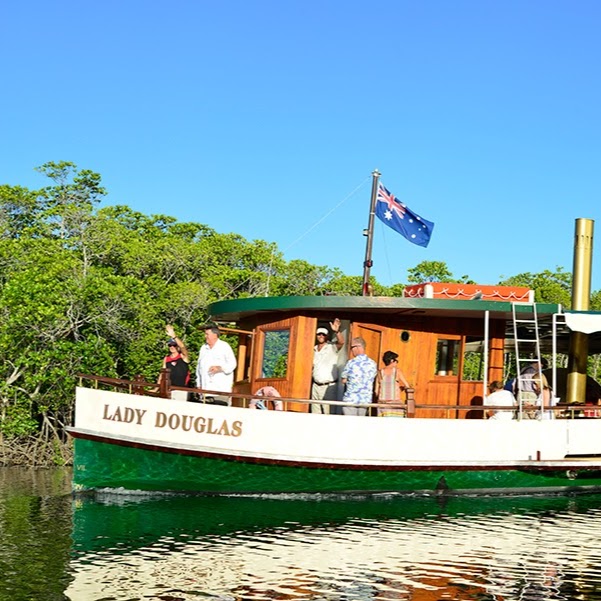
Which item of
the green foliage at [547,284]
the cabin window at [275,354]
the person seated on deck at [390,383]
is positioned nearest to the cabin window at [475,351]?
the person seated on deck at [390,383]

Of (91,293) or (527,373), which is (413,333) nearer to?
(527,373)

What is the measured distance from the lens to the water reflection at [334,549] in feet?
27.7

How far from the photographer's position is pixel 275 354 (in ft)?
49.4

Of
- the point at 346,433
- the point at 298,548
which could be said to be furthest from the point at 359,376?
the point at 298,548

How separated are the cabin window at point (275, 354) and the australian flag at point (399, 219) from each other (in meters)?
2.78

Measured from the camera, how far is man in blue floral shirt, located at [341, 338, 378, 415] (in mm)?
13625

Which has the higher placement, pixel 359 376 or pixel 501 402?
pixel 359 376

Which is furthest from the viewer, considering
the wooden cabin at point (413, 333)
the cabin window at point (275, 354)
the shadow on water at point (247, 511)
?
the cabin window at point (275, 354)

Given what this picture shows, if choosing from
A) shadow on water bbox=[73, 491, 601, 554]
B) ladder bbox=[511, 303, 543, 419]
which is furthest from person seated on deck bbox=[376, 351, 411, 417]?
ladder bbox=[511, 303, 543, 419]

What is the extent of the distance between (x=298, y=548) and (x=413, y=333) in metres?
5.43

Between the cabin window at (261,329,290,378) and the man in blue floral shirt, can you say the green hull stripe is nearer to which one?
the man in blue floral shirt

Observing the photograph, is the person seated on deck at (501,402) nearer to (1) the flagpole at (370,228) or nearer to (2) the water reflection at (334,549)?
(2) the water reflection at (334,549)

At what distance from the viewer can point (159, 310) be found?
1100 inches

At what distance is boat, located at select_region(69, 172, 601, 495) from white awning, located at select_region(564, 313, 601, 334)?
0.02 m
